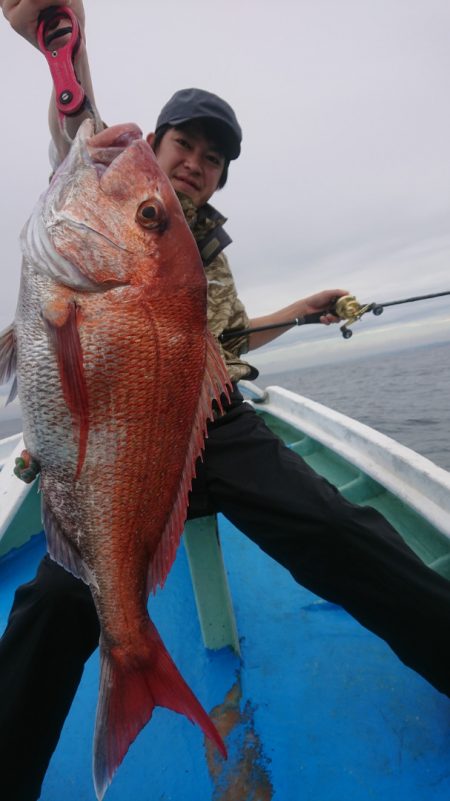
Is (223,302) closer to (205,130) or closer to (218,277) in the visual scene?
(218,277)

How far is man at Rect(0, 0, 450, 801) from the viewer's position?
1.40 metres

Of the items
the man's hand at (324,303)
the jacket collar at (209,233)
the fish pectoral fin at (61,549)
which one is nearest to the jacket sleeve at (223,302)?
the jacket collar at (209,233)

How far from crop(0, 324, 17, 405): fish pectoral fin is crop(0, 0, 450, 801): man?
66 cm

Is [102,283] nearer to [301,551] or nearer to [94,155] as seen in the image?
[94,155]

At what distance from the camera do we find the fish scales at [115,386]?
1.20m

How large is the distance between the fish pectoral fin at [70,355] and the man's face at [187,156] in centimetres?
126

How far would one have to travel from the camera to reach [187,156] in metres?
2.17

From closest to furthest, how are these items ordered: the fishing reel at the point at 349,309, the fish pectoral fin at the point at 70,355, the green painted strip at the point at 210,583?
1. the fish pectoral fin at the point at 70,355
2. the green painted strip at the point at 210,583
3. the fishing reel at the point at 349,309

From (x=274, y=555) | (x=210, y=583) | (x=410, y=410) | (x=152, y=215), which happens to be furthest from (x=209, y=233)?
(x=410, y=410)

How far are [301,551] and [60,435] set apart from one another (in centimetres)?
93

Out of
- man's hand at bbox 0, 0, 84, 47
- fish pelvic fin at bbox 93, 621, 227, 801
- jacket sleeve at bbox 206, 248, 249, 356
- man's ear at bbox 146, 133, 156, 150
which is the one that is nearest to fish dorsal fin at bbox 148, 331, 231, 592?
fish pelvic fin at bbox 93, 621, 227, 801

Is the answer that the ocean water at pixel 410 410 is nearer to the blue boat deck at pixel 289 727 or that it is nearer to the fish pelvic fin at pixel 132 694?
the blue boat deck at pixel 289 727

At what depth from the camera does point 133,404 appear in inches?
48.0

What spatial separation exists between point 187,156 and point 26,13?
89cm
